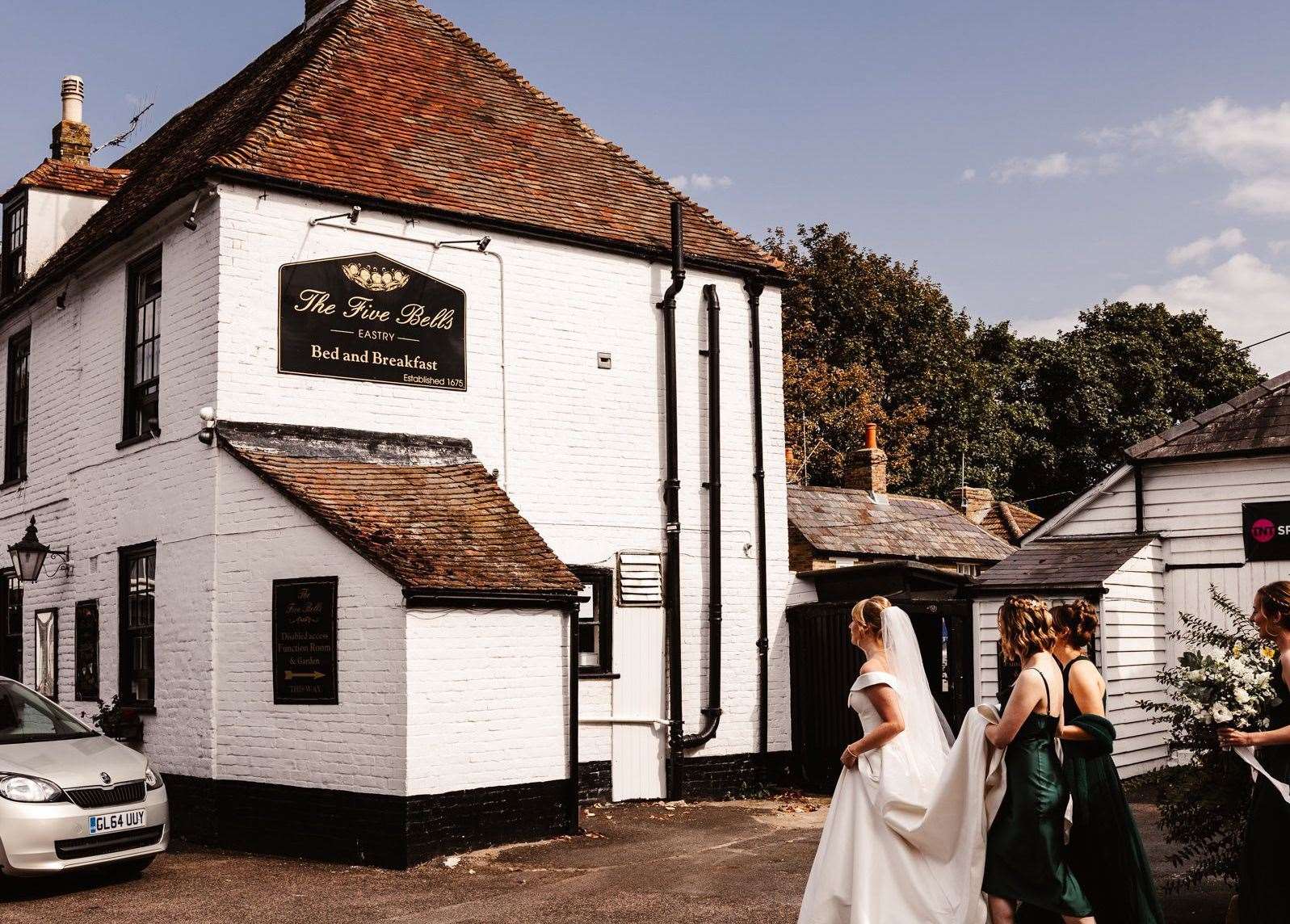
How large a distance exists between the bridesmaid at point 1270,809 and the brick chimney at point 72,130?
1911 centimetres

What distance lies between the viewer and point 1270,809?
6.59 m

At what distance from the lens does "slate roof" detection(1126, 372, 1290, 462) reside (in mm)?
15305

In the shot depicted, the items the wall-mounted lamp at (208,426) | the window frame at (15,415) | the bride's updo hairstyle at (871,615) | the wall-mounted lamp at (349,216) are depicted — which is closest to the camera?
the bride's updo hairstyle at (871,615)

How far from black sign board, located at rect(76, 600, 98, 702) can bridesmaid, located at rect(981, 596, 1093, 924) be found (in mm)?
11732

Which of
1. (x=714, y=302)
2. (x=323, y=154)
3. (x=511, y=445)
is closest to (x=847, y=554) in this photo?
(x=714, y=302)

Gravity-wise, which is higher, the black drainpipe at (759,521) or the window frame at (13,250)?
the window frame at (13,250)

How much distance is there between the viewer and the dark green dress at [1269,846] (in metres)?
6.48

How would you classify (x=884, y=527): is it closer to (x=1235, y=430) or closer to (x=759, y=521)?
(x=759, y=521)

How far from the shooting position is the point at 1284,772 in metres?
6.62

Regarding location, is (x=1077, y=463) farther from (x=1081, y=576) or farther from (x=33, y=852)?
(x=33, y=852)

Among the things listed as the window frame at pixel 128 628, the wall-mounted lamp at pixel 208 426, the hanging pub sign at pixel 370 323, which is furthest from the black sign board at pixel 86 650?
the hanging pub sign at pixel 370 323

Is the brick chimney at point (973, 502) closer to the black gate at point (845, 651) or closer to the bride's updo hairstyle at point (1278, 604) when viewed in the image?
the black gate at point (845, 651)

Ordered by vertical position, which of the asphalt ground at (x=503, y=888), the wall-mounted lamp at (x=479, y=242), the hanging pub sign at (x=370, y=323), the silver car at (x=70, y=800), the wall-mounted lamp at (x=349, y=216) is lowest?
the asphalt ground at (x=503, y=888)

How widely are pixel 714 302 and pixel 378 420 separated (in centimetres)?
467
